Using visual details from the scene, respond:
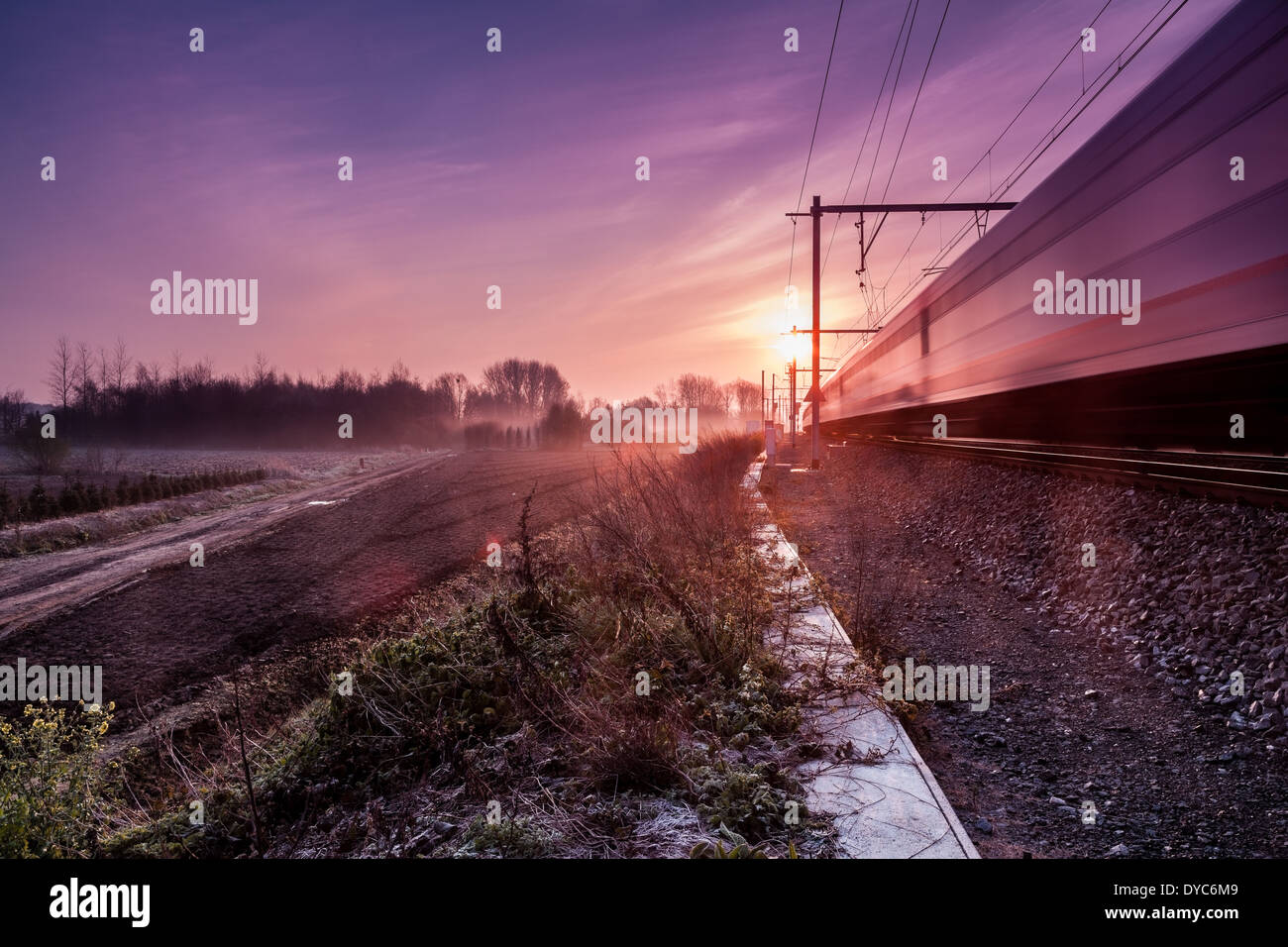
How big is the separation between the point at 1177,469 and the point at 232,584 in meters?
13.0

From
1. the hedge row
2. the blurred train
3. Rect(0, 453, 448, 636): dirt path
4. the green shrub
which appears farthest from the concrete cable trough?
the hedge row

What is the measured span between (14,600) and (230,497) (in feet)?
46.0

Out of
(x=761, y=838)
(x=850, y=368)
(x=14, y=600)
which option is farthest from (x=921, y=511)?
(x=14, y=600)

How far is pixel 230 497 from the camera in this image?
2309cm

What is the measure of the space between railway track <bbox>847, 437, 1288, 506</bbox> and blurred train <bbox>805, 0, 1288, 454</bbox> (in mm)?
133

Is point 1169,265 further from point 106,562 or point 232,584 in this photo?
point 106,562

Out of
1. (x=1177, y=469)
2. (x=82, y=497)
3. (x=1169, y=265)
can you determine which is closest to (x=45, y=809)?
(x=1169, y=265)

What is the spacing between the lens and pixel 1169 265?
3.61 metres

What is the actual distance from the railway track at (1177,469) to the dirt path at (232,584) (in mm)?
9174

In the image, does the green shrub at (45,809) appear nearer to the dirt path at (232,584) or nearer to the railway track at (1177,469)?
the dirt path at (232,584)

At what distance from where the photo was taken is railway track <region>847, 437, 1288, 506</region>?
447 centimetres

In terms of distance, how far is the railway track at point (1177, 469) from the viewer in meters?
4.47

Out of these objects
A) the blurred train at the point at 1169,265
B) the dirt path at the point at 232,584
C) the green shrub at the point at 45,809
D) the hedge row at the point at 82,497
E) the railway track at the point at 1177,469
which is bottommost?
the dirt path at the point at 232,584

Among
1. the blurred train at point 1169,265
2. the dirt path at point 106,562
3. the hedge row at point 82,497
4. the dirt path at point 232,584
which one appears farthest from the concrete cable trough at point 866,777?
the hedge row at point 82,497
